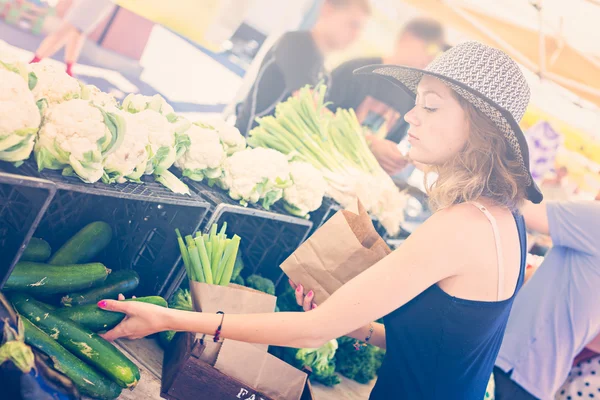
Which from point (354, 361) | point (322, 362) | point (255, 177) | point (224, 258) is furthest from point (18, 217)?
point (354, 361)

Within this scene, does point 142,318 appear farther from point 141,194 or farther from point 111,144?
point 111,144

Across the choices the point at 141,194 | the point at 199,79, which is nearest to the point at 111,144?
the point at 141,194

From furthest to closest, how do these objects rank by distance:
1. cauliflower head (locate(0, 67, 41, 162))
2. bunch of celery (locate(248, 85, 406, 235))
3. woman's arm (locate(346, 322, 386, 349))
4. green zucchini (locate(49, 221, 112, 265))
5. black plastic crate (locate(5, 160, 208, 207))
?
bunch of celery (locate(248, 85, 406, 235)) < woman's arm (locate(346, 322, 386, 349)) < green zucchini (locate(49, 221, 112, 265)) < black plastic crate (locate(5, 160, 208, 207)) < cauliflower head (locate(0, 67, 41, 162))

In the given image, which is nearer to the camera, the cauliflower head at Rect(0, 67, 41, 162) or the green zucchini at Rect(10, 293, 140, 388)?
the cauliflower head at Rect(0, 67, 41, 162)

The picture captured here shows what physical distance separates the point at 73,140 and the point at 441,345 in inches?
54.5

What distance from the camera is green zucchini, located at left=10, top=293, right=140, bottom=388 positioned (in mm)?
1680

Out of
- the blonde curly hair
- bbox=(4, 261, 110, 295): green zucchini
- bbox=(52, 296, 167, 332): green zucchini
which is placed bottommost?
bbox=(52, 296, 167, 332): green zucchini

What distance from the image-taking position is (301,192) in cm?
251

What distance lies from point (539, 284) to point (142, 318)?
230 centimetres

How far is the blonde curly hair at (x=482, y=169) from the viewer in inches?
64.0

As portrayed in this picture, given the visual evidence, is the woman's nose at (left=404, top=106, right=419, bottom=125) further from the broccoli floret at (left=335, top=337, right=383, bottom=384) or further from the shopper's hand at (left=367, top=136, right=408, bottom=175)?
the shopper's hand at (left=367, top=136, right=408, bottom=175)

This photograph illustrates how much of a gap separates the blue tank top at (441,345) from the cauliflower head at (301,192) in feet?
2.82

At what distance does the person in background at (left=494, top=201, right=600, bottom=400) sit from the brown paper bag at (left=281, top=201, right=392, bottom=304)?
1.25 m

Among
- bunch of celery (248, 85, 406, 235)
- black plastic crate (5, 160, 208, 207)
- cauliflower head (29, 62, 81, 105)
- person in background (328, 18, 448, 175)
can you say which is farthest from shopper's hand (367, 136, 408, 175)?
cauliflower head (29, 62, 81, 105)
